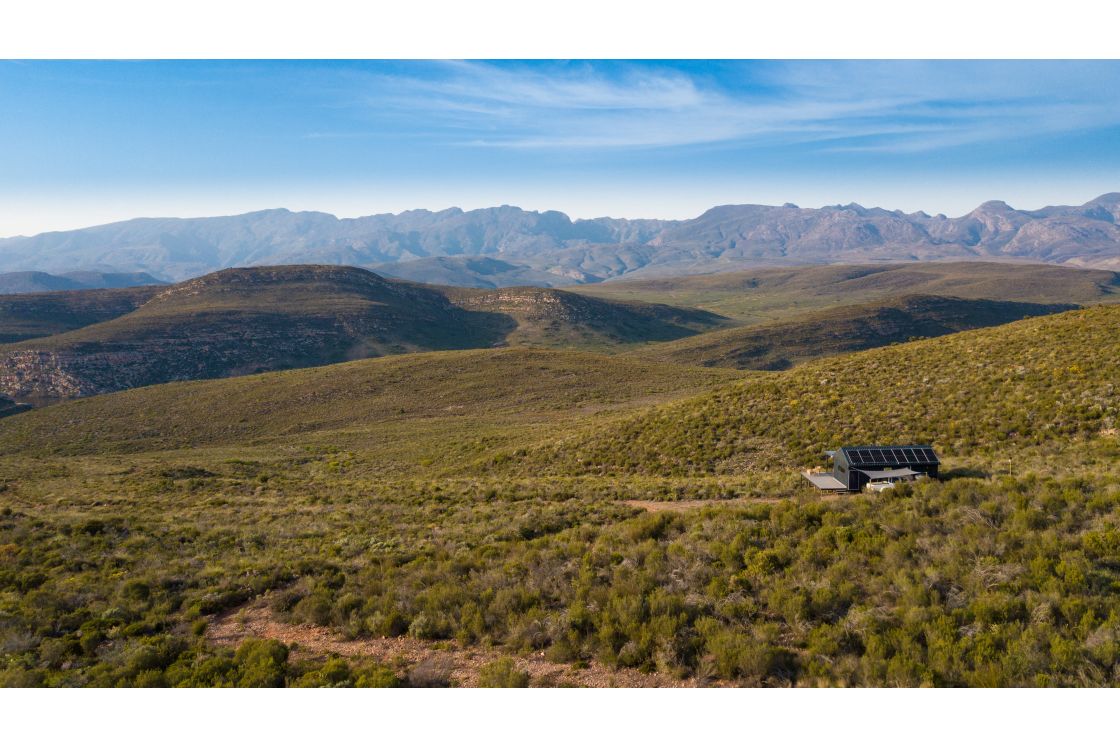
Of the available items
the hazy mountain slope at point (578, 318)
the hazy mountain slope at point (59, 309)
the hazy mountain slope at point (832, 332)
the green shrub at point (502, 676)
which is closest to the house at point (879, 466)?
the green shrub at point (502, 676)

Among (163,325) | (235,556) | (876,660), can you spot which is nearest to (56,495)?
(235,556)

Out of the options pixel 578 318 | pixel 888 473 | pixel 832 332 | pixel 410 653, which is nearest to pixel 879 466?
pixel 888 473

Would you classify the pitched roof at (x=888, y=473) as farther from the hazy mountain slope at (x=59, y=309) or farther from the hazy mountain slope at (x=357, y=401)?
the hazy mountain slope at (x=59, y=309)

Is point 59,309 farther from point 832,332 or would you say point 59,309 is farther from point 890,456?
point 832,332

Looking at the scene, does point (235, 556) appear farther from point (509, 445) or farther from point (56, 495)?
point (509, 445)

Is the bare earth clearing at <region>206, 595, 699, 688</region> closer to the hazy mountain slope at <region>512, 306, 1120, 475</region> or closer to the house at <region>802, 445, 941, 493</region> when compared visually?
the house at <region>802, 445, 941, 493</region>
